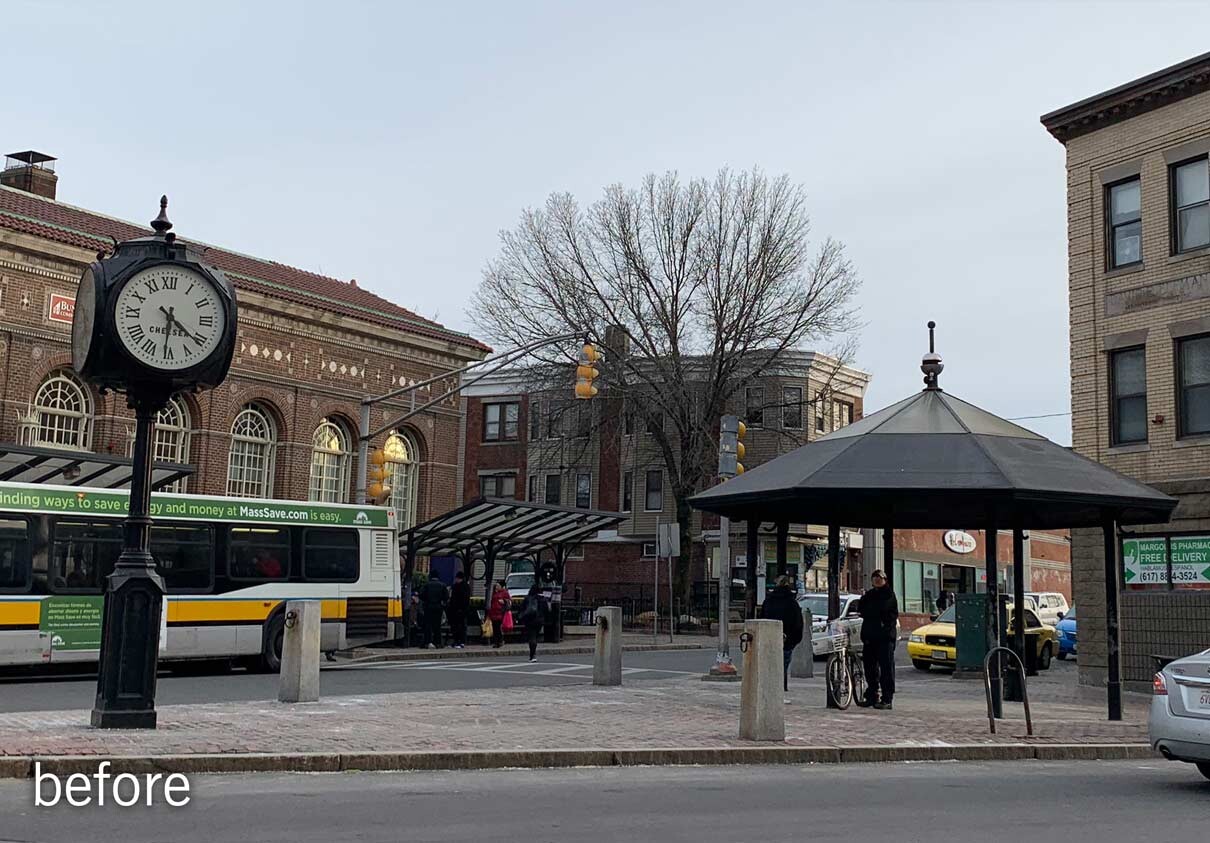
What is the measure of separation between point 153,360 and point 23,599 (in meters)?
11.1

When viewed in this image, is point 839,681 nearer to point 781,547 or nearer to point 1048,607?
point 781,547

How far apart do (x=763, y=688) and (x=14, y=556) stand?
45.7ft

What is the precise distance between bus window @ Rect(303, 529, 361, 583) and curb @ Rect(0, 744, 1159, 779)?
48.1 ft

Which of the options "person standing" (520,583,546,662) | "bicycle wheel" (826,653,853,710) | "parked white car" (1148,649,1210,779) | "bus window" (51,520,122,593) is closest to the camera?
"parked white car" (1148,649,1210,779)

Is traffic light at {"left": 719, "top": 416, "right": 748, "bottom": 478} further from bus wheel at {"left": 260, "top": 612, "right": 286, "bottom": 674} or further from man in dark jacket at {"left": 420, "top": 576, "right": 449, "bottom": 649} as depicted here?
man in dark jacket at {"left": 420, "top": 576, "right": 449, "bottom": 649}

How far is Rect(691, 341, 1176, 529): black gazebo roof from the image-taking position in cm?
1628

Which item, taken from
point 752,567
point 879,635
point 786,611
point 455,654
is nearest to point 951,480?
point 879,635

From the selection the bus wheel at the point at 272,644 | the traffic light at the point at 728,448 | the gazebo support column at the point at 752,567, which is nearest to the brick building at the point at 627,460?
the bus wheel at the point at 272,644

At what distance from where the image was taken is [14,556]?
Answer: 21641 mm

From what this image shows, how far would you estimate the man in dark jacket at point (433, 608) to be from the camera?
31.1 meters

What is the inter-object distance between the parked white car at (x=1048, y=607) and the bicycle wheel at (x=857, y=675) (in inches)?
651

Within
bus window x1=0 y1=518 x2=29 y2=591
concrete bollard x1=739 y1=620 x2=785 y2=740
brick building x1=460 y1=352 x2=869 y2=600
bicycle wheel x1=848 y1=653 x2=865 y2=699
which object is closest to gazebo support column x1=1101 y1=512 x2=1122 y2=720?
bicycle wheel x1=848 y1=653 x2=865 y2=699

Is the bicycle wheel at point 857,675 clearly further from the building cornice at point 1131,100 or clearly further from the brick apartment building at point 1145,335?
the building cornice at point 1131,100

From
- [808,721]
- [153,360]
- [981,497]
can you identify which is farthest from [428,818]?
[981,497]
